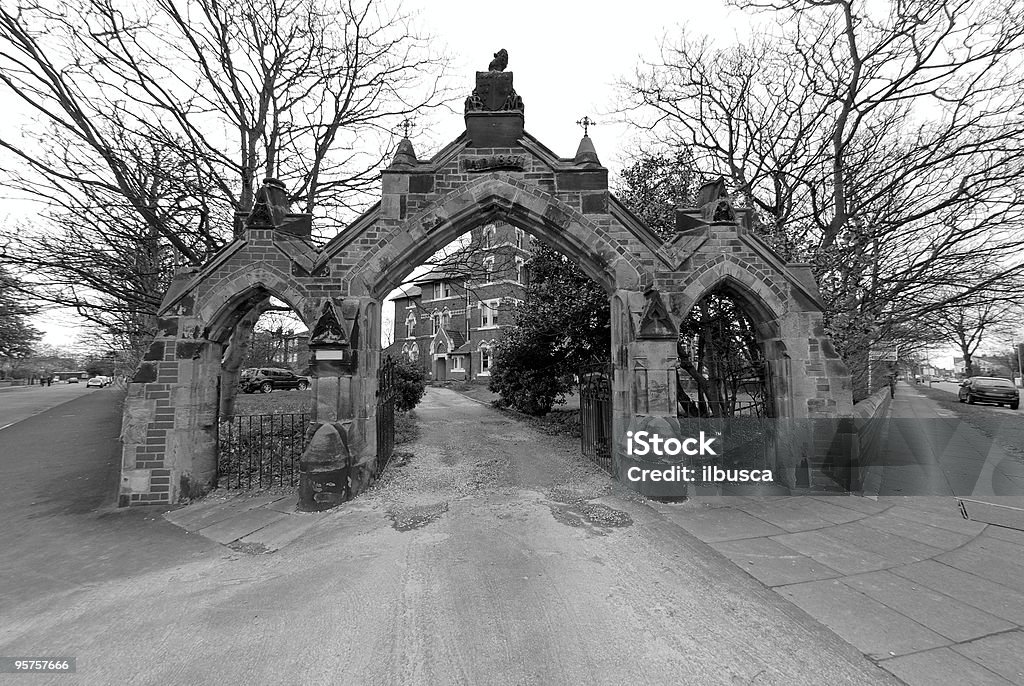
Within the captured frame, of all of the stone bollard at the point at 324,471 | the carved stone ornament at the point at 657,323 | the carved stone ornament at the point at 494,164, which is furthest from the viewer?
the carved stone ornament at the point at 494,164

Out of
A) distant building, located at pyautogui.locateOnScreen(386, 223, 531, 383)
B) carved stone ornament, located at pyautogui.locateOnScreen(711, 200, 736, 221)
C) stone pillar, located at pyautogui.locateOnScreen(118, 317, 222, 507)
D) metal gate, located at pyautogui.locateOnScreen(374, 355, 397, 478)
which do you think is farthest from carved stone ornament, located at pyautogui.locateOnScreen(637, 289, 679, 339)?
distant building, located at pyautogui.locateOnScreen(386, 223, 531, 383)

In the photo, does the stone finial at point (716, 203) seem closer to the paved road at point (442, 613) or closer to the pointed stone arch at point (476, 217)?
the pointed stone arch at point (476, 217)

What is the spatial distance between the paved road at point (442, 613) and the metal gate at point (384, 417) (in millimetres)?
2167

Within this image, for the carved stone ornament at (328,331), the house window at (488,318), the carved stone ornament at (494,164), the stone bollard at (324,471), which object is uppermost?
the house window at (488,318)

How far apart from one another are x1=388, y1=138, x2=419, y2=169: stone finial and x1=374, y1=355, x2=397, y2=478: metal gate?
12.5 ft

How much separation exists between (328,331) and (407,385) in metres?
9.81

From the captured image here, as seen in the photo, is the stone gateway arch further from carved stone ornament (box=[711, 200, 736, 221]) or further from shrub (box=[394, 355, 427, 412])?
shrub (box=[394, 355, 427, 412])

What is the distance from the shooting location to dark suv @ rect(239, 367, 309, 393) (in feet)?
89.9

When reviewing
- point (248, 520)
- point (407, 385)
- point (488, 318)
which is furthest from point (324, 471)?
point (488, 318)

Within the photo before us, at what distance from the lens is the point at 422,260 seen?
321 inches

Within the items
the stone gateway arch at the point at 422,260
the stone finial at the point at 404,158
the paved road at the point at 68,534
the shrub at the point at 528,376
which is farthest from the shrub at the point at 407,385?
the stone finial at the point at 404,158

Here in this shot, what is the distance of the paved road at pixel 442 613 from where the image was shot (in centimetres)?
315

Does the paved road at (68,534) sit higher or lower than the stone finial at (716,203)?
lower

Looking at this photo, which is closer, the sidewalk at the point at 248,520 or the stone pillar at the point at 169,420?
the sidewalk at the point at 248,520
